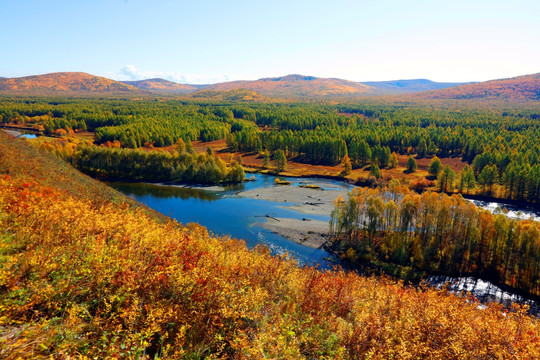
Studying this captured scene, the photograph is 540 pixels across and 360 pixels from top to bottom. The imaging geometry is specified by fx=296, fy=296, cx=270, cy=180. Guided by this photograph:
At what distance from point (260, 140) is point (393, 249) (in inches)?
3652

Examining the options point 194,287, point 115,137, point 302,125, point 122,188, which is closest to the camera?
point 194,287

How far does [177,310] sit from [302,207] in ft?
195

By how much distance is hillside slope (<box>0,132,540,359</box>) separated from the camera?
812 cm

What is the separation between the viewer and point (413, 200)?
4619 centimetres

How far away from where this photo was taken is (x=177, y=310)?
970 cm

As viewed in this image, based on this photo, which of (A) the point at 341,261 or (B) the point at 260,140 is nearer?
(A) the point at 341,261

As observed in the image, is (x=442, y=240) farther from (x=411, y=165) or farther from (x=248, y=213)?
(x=411, y=165)

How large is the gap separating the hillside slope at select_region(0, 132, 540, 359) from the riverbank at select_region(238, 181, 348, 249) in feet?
118

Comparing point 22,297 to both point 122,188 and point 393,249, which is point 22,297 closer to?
point 393,249

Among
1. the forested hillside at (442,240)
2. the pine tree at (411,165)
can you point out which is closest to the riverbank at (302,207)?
the forested hillside at (442,240)

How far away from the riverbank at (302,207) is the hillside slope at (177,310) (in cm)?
3607

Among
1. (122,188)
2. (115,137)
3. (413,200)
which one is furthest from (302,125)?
(413,200)

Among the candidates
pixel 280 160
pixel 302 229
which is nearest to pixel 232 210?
pixel 302 229

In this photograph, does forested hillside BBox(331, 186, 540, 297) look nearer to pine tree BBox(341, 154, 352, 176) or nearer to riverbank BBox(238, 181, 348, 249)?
riverbank BBox(238, 181, 348, 249)
